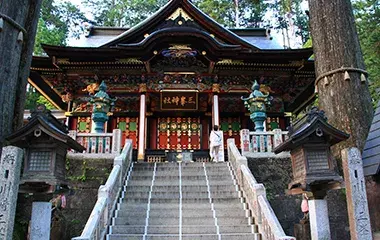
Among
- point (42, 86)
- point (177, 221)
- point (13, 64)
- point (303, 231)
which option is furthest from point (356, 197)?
point (42, 86)

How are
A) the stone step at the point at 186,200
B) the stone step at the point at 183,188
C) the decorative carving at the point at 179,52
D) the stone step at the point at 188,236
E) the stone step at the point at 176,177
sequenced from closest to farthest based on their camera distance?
the stone step at the point at 188,236 → the stone step at the point at 186,200 → the stone step at the point at 183,188 → the stone step at the point at 176,177 → the decorative carving at the point at 179,52

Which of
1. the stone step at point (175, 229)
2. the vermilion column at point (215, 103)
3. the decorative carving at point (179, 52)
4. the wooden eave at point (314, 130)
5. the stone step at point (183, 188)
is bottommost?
the stone step at point (175, 229)

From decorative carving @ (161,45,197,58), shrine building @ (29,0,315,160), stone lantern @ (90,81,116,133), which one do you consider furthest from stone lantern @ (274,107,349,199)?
decorative carving @ (161,45,197,58)

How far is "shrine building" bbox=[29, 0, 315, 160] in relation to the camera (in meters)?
12.9

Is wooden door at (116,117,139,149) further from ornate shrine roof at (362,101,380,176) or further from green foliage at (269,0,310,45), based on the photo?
green foliage at (269,0,310,45)

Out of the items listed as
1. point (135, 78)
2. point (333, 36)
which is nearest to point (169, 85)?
point (135, 78)

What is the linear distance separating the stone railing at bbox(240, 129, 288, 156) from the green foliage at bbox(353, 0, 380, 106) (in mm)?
5269

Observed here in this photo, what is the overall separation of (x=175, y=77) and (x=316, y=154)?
9.38 meters

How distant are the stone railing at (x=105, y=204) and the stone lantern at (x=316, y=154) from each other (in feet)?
11.3

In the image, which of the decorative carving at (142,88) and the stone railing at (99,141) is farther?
the decorative carving at (142,88)

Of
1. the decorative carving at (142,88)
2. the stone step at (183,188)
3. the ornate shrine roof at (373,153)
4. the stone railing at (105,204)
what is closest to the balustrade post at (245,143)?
the stone step at (183,188)

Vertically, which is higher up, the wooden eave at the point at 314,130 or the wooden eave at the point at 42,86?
the wooden eave at the point at 42,86

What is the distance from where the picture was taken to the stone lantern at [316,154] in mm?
5309

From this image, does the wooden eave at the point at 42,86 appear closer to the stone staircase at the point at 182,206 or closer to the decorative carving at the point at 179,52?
the decorative carving at the point at 179,52
